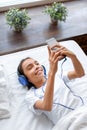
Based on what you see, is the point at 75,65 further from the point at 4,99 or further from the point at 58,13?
the point at 58,13

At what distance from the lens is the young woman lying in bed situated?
3.87ft

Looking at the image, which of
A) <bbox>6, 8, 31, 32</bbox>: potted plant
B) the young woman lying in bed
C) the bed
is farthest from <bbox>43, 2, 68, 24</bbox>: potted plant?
the young woman lying in bed

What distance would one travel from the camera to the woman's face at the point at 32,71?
1.33 metres

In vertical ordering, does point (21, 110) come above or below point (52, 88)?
below

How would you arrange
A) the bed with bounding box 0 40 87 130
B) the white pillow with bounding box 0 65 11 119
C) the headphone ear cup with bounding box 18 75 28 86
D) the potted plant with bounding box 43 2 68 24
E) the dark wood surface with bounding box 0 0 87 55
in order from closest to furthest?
the bed with bounding box 0 40 87 130
the white pillow with bounding box 0 65 11 119
the headphone ear cup with bounding box 18 75 28 86
the dark wood surface with bounding box 0 0 87 55
the potted plant with bounding box 43 2 68 24

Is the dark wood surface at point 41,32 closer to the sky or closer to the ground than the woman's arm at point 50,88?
closer to the ground

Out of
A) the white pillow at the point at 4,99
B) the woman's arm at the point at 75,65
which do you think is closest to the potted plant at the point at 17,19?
the white pillow at the point at 4,99

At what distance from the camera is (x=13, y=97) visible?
135 centimetres

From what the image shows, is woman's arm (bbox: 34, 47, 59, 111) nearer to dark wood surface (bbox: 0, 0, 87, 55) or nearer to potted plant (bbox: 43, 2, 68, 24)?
dark wood surface (bbox: 0, 0, 87, 55)

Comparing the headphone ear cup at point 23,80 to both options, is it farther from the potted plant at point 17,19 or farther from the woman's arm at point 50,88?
the potted plant at point 17,19

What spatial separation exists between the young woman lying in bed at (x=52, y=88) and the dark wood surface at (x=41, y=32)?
1.29 feet

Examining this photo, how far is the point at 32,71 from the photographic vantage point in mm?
1337

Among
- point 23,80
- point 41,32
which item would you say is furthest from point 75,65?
point 41,32

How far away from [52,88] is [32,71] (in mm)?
206
